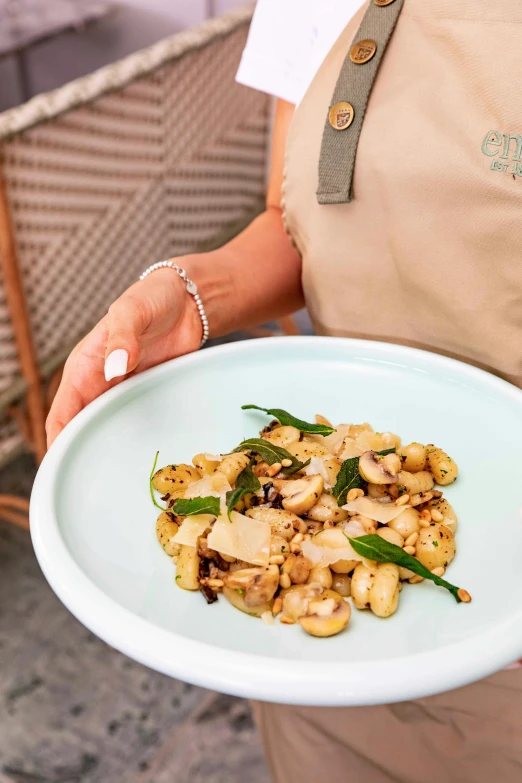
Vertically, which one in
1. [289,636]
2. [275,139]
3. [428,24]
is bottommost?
[289,636]

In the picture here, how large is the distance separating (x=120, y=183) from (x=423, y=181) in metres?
1.05

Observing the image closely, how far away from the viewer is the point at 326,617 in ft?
1.84

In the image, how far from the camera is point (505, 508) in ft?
2.23

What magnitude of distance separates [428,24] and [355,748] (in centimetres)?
86

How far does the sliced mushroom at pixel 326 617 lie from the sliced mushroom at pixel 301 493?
12 centimetres

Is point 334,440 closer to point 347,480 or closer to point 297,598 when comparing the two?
point 347,480

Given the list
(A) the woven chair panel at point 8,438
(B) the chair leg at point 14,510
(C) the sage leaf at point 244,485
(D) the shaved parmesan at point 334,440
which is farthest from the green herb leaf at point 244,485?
(B) the chair leg at point 14,510

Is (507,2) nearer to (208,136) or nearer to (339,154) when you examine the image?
(339,154)

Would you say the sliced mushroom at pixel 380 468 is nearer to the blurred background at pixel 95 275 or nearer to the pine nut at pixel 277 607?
the pine nut at pixel 277 607

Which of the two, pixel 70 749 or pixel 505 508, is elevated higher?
pixel 505 508

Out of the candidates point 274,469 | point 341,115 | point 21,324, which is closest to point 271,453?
point 274,469

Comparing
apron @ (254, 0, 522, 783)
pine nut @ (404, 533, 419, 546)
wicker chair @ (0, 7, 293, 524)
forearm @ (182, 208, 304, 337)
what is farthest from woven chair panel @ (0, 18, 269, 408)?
pine nut @ (404, 533, 419, 546)

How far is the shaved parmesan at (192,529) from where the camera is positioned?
64 centimetres

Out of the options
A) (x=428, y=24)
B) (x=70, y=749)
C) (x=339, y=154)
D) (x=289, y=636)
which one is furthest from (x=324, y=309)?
(x=70, y=749)
